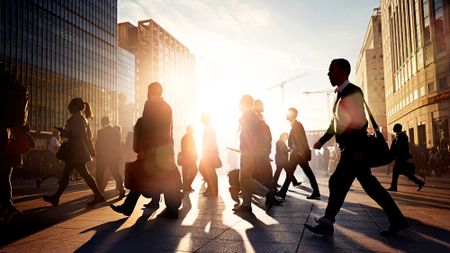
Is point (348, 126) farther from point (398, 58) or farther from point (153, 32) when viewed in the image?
point (153, 32)

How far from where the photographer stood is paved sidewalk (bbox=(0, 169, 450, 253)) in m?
3.49

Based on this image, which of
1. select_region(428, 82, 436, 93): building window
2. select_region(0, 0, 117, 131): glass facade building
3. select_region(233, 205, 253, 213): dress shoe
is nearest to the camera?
select_region(233, 205, 253, 213): dress shoe

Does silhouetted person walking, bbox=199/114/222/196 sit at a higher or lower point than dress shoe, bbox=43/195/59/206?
higher

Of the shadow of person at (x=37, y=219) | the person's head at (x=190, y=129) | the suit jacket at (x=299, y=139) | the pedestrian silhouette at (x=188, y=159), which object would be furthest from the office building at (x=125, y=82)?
the shadow of person at (x=37, y=219)

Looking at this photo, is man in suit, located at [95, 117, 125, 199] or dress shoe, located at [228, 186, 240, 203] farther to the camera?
man in suit, located at [95, 117, 125, 199]

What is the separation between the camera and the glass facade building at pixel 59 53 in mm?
65938

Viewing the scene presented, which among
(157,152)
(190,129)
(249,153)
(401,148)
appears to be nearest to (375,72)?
(401,148)

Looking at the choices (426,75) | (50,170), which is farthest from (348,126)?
(426,75)

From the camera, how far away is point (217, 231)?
169 inches

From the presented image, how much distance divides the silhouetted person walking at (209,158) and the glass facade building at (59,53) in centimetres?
6001

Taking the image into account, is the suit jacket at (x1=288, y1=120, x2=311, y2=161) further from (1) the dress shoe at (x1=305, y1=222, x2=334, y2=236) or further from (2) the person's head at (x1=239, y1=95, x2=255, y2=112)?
(1) the dress shoe at (x1=305, y1=222, x2=334, y2=236)

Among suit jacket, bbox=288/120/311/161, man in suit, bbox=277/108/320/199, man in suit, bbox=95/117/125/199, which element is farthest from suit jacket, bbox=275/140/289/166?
man in suit, bbox=95/117/125/199

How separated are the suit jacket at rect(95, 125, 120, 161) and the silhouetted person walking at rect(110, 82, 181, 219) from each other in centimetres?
324

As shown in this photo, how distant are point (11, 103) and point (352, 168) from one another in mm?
4451
